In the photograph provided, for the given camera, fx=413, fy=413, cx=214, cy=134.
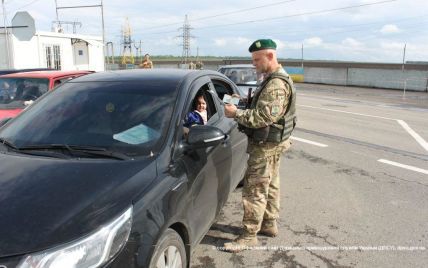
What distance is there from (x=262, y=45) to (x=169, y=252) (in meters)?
2.04

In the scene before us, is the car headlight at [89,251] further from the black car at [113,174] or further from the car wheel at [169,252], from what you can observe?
the car wheel at [169,252]

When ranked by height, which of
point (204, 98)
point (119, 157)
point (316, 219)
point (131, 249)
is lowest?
point (316, 219)

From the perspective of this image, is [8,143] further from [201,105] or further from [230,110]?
[230,110]

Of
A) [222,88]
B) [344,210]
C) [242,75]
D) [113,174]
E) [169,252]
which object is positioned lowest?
[344,210]

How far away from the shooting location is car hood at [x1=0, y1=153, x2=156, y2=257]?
6.67 ft

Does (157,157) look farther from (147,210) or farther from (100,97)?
(100,97)

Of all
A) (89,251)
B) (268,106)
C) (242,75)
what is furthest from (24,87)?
(242,75)

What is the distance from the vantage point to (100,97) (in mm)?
3441

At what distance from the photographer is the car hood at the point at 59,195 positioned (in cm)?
203

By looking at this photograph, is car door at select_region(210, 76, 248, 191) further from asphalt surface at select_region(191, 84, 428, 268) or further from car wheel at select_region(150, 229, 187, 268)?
car wheel at select_region(150, 229, 187, 268)

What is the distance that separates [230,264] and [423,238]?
2.08 m

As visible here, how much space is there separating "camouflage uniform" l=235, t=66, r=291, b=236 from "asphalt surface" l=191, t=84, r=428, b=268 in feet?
1.21

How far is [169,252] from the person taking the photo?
261cm

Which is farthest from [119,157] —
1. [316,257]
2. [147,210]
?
[316,257]
